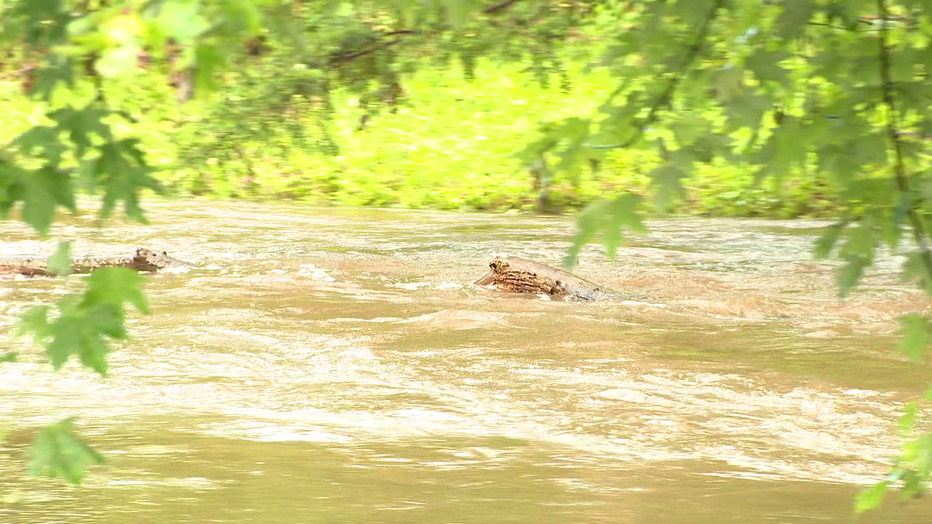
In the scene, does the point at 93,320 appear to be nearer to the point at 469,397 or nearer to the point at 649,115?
the point at 649,115

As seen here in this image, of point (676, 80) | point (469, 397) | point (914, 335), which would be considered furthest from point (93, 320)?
point (469, 397)

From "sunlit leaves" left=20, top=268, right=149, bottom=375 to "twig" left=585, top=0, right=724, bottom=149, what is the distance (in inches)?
46.2

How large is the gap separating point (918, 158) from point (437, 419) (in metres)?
3.27

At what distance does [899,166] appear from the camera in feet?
9.45

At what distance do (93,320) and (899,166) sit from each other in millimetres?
1766

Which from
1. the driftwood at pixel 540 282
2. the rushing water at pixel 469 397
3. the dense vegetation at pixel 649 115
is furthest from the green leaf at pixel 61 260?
the driftwood at pixel 540 282

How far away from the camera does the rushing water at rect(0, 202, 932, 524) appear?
→ 4676 millimetres

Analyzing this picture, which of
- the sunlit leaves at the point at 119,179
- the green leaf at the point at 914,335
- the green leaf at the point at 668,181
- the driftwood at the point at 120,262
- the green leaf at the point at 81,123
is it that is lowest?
the driftwood at the point at 120,262

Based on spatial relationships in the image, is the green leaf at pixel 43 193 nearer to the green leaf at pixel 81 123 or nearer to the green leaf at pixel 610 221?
the green leaf at pixel 81 123

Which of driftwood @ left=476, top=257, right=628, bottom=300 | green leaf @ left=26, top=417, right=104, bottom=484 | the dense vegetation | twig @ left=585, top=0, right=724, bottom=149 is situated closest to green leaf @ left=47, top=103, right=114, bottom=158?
the dense vegetation

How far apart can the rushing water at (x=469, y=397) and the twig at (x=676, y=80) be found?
1.31 meters

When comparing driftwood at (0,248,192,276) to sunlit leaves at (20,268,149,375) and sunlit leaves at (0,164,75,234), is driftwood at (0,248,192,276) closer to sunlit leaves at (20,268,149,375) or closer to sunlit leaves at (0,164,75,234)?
sunlit leaves at (0,164,75,234)

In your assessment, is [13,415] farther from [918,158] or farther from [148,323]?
[918,158]

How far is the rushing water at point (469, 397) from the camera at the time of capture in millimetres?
4676
